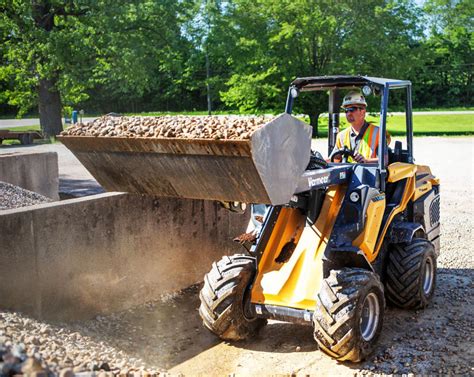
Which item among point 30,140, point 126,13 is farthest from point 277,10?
point 30,140

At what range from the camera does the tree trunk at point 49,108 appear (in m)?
28.5

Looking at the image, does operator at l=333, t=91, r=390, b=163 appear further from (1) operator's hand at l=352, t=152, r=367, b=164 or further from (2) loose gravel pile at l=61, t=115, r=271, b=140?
(2) loose gravel pile at l=61, t=115, r=271, b=140

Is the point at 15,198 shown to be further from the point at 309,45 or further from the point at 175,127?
the point at 309,45

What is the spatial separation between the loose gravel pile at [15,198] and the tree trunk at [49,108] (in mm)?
19648

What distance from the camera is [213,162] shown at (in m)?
5.32

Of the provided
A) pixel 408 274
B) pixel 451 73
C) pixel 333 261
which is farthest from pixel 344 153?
pixel 451 73

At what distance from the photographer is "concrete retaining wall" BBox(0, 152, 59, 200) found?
11539mm

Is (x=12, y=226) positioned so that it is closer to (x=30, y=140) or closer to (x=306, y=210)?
(x=306, y=210)

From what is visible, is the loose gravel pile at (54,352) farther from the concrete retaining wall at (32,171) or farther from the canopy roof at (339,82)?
the concrete retaining wall at (32,171)

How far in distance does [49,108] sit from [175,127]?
80.8 ft

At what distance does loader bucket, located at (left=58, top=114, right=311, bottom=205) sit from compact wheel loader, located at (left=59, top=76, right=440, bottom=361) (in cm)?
1

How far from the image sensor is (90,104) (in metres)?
56.1


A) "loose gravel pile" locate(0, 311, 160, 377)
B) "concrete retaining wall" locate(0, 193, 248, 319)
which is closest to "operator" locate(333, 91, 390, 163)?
"concrete retaining wall" locate(0, 193, 248, 319)

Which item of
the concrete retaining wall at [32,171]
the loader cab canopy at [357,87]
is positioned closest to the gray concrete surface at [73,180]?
the concrete retaining wall at [32,171]
